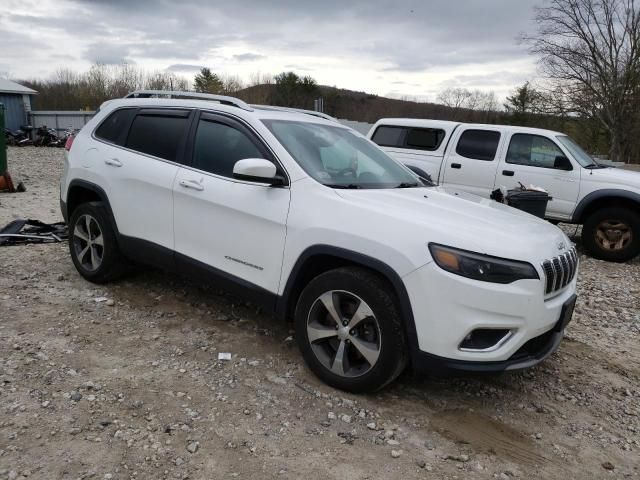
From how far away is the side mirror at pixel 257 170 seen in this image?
10.4ft

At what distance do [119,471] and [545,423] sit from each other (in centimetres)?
242

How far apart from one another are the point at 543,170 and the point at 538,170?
7 centimetres

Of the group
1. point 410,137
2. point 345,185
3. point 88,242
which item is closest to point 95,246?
point 88,242

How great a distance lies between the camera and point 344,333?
3029mm

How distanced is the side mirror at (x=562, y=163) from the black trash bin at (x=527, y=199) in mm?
1301

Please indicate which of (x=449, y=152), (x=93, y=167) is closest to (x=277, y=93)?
(x=449, y=152)

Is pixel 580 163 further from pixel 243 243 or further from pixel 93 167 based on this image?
pixel 93 167

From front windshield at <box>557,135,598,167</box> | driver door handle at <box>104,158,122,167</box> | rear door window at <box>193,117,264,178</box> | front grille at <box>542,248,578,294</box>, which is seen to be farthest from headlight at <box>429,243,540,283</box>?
front windshield at <box>557,135,598,167</box>

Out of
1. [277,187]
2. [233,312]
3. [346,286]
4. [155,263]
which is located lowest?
[233,312]

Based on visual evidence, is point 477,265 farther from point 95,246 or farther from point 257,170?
point 95,246

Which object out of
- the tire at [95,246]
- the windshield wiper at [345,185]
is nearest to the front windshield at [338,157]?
the windshield wiper at [345,185]

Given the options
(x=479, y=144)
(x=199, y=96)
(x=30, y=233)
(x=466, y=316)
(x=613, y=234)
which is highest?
(x=199, y=96)

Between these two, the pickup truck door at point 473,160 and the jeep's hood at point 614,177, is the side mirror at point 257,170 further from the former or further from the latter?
the jeep's hood at point 614,177

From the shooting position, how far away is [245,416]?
2.89 m
